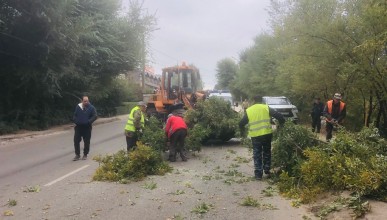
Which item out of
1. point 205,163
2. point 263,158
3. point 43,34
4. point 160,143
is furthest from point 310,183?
point 43,34

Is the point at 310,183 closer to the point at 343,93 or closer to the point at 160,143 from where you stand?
the point at 160,143

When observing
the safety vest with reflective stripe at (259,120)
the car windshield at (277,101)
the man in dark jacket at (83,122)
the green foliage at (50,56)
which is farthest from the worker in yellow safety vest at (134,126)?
the car windshield at (277,101)

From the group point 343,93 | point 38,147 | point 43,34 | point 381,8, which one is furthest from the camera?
point 43,34

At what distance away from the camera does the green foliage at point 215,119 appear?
14.0 m

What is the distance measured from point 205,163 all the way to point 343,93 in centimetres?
915

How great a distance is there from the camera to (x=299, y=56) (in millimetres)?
18078

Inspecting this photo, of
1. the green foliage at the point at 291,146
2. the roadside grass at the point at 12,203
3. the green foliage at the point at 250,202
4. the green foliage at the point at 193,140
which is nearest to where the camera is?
the green foliage at the point at 250,202

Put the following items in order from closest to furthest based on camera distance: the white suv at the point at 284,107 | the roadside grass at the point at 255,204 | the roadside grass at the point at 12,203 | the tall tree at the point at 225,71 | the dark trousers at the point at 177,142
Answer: the roadside grass at the point at 255,204 → the roadside grass at the point at 12,203 → the dark trousers at the point at 177,142 → the white suv at the point at 284,107 → the tall tree at the point at 225,71

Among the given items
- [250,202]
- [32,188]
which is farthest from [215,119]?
[250,202]

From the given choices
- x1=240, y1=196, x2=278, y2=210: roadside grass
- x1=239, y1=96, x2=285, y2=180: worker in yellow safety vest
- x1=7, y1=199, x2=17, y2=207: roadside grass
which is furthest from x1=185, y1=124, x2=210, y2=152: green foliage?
x1=7, y1=199, x2=17, y2=207: roadside grass

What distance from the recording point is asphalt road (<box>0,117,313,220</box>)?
6535 mm

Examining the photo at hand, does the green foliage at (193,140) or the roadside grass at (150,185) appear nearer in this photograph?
the roadside grass at (150,185)

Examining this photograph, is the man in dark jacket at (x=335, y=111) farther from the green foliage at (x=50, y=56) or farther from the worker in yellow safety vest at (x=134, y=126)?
the green foliage at (x=50, y=56)

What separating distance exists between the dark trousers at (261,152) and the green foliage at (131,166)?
2.11 metres
